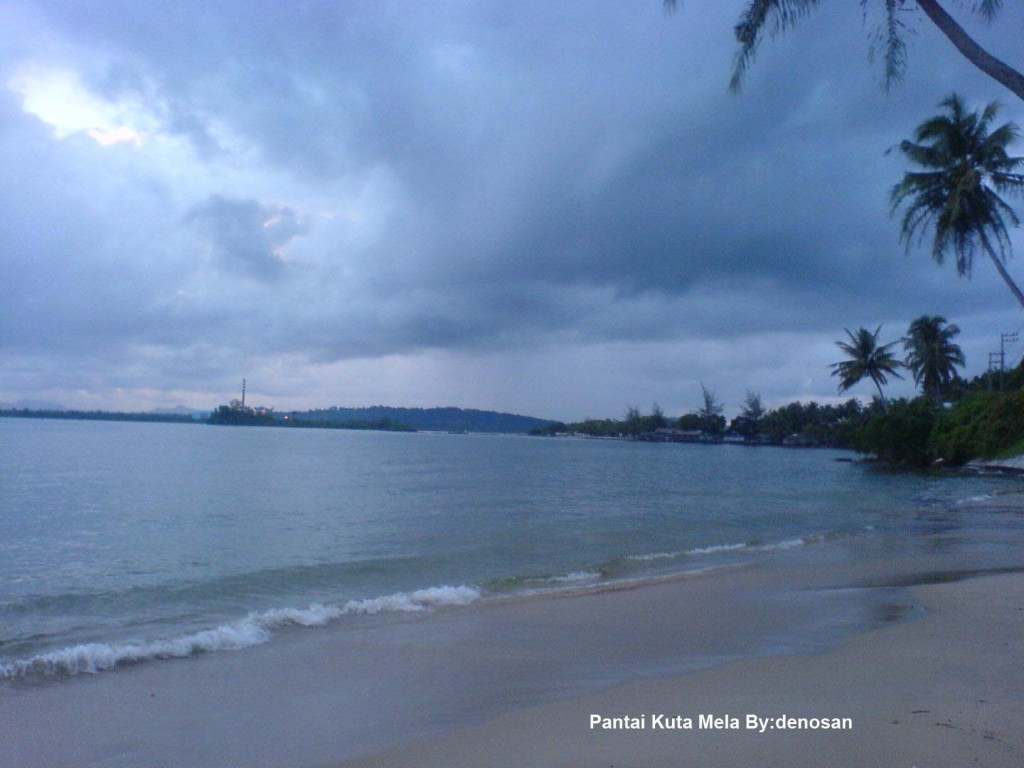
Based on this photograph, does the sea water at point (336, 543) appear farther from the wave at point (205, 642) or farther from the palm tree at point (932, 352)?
the palm tree at point (932, 352)

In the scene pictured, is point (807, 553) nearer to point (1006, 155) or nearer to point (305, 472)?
point (1006, 155)

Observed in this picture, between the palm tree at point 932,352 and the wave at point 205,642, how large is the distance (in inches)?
2384

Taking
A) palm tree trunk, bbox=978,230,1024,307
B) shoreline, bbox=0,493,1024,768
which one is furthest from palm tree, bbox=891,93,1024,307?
shoreline, bbox=0,493,1024,768

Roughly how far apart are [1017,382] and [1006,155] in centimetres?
3954

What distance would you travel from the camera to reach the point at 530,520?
22.0 m

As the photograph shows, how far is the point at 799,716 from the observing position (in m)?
5.34

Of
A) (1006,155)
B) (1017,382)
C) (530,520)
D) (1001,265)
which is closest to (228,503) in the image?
(530,520)

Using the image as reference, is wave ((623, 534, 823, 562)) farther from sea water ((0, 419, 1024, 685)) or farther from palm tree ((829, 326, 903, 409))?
palm tree ((829, 326, 903, 409))

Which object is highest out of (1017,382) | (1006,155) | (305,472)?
(1006,155)

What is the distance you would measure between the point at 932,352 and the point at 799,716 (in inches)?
2542

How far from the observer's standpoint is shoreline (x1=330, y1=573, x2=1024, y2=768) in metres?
4.62

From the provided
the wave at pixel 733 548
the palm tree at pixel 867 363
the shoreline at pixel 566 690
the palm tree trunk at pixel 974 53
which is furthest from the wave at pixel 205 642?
the palm tree at pixel 867 363

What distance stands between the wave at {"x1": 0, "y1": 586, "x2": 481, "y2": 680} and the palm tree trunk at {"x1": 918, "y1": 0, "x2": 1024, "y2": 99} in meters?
9.56

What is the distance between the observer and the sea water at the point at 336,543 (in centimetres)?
998
